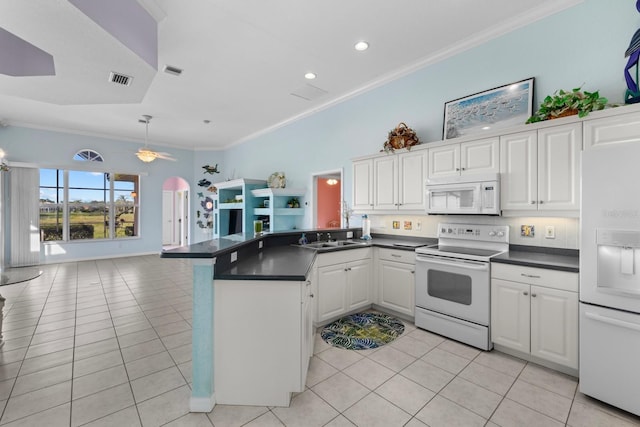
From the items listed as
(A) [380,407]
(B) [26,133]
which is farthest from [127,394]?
(B) [26,133]

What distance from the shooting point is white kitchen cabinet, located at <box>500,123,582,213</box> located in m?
2.41

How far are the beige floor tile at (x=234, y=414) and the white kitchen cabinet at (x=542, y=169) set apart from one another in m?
2.83

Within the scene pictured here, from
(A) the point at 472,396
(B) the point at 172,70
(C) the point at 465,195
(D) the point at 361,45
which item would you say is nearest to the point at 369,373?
(A) the point at 472,396

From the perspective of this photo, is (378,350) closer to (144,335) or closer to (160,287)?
(144,335)

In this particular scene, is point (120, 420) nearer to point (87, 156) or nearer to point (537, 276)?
point (537, 276)

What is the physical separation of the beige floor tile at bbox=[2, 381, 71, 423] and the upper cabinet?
3.58m

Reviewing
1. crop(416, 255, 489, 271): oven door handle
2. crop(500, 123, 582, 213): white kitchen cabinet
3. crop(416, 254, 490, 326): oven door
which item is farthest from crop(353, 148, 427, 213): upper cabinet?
crop(500, 123, 582, 213): white kitchen cabinet

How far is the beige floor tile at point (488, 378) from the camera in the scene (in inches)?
85.4

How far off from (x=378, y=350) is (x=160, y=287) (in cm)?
403

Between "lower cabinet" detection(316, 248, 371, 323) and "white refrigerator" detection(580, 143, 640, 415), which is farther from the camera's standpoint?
"lower cabinet" detection(316, 248, 371, 323)

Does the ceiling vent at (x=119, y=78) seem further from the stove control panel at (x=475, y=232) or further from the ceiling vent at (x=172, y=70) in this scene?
the stove control panel at (x=475, y=232)

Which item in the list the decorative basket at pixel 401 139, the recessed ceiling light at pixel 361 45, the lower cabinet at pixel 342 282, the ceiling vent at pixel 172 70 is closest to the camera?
the lower cabinet at pixel 342 282

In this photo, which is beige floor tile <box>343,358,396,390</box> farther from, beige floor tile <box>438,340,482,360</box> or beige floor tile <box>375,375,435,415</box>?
beige floor tile <box>438,340,482,360</box>

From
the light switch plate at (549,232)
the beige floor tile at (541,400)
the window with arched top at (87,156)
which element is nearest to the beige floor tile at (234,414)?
the beige floor tile at (541,400)
